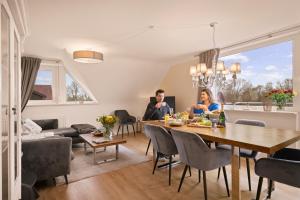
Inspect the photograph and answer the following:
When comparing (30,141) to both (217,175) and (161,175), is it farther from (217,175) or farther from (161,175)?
(217,175)

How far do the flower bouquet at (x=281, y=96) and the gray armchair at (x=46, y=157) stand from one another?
3.42 meters

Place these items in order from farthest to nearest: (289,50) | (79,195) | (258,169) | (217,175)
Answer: (289,50) → (217,175) → (79,195) → (258,169)

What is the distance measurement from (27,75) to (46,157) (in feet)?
9.13

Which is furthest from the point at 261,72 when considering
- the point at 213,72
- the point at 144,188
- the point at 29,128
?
the point at 29,128

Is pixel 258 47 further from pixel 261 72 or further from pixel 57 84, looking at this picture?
pixel 57 84

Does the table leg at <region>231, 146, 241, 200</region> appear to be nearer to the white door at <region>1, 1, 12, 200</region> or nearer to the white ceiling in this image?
the white ceiling

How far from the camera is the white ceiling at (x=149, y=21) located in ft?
7.21

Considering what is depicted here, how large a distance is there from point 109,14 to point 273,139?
2.37 m

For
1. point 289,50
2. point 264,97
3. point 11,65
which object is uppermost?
point 289,50

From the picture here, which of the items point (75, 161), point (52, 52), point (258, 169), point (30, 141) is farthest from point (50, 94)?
point (258, 169)

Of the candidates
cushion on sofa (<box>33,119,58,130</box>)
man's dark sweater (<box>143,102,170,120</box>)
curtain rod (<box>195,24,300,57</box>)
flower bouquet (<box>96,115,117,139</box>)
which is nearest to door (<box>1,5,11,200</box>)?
flower bouquet (<box>96,115,117,139</box>)

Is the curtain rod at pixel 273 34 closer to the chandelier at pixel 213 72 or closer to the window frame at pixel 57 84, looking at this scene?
the chandelier at pixel 213 72

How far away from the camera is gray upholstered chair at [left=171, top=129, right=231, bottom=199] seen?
6.51 feet

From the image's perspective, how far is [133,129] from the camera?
6258 millimetres
